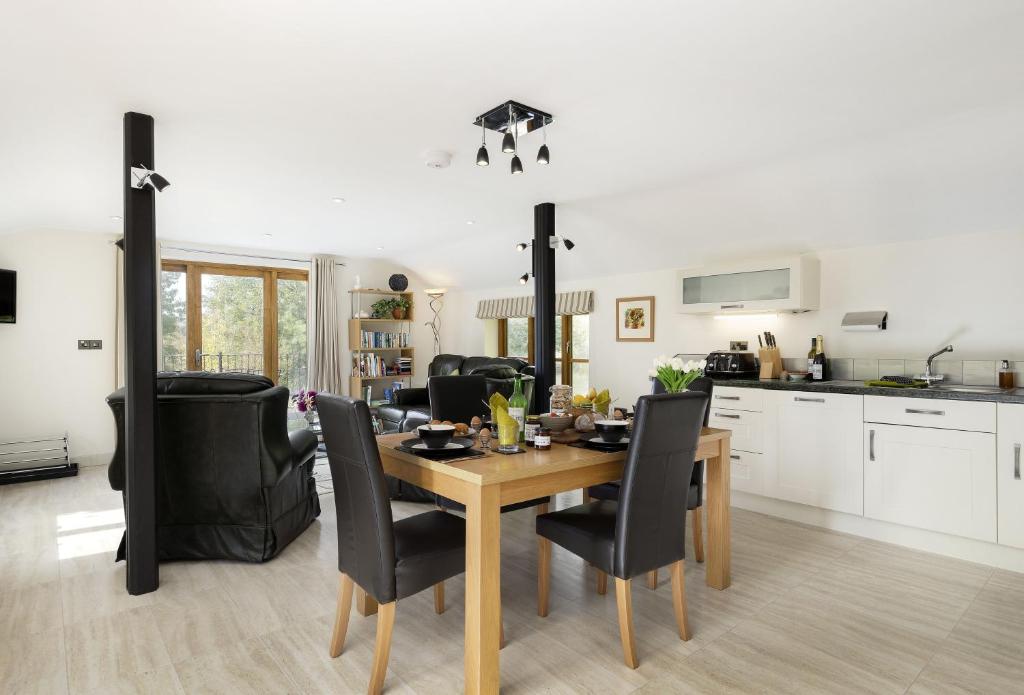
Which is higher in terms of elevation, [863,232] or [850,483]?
[863,232]

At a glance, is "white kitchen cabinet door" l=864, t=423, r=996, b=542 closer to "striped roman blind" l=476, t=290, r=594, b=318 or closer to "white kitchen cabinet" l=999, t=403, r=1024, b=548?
"white kitchen cabinet" l=999, t=403, r=1024, b=548

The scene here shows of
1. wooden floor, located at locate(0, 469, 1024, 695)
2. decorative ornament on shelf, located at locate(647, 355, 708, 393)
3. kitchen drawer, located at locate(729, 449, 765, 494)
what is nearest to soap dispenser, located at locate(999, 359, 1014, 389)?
wooden floor, located at locate(0, 469, 1024, 695)

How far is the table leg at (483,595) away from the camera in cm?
199

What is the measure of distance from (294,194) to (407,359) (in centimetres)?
359

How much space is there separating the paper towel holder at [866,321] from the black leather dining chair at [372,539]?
10.8 ft

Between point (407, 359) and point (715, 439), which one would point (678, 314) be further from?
point (407, 359)

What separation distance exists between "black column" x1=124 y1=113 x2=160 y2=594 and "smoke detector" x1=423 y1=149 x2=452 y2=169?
1398mm

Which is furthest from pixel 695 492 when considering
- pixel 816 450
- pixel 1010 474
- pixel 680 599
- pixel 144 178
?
pixel 144 178

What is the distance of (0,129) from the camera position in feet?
9.79

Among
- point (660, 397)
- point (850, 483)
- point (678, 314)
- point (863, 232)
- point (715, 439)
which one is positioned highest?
point (863, 232)

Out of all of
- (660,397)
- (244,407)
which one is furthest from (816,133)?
(244,407)

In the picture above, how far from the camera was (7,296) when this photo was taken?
5.23 m

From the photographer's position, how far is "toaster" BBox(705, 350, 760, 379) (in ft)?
15.1

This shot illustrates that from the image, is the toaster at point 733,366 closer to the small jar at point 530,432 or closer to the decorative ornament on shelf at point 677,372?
the decorative ornament on shelf at point 677,372
